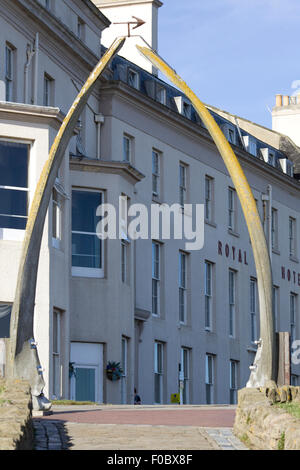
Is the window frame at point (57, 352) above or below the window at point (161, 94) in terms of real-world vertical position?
below

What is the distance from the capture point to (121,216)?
3822 centimetres

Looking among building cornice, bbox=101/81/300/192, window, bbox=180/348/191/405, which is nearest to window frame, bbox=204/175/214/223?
building cornice, bbox=101/81/300/192

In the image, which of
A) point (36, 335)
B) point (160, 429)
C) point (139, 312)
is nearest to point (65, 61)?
point (139, 312)

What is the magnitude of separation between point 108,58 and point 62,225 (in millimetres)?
7423

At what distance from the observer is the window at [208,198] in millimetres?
49781

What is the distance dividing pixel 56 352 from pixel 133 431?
14.4m

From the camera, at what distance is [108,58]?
2645 cm

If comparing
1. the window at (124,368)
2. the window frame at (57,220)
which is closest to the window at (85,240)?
the window at (124,368)

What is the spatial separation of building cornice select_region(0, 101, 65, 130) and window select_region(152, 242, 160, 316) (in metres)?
13.5

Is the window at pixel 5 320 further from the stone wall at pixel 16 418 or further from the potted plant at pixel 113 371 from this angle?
the stone wall at pixel 16 418

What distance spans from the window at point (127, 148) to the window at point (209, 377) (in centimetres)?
906

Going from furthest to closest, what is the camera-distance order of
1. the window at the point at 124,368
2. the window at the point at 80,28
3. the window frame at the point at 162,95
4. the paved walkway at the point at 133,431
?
the window frame at the point at 162,95, the window at the point at 80,28, the window at the point at 124,368, the paved walkway at the point at 133,431

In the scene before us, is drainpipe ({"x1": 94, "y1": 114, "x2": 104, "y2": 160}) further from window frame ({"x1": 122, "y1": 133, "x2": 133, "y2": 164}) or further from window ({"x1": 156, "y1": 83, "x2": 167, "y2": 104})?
window ({"x1": 156, "y1": 83, "x2": 167, "y2": 104})

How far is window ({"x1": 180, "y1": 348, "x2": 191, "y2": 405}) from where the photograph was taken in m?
45.9
